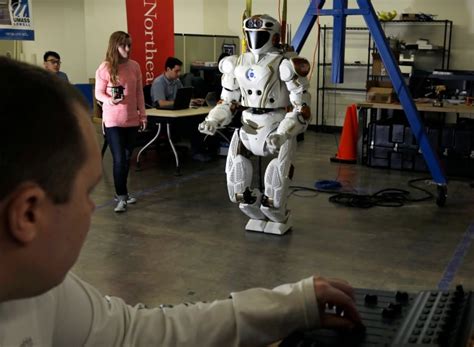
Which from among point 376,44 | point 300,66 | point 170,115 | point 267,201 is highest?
point 376,44

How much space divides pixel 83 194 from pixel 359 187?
6.24 meters

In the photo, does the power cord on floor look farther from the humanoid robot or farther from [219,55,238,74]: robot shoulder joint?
[219,55,238,74]: robot shoulder joint

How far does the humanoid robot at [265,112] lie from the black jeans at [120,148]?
1071 millimetres

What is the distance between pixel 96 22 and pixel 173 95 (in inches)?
248

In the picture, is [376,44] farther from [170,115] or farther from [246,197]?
[170,115]

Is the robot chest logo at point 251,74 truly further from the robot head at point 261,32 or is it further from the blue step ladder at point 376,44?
the blue step ladder at point 376,44

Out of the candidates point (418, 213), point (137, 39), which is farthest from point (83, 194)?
point (137, 39)

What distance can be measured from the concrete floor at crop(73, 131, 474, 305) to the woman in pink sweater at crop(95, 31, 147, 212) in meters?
0.63

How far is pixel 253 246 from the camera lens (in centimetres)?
466

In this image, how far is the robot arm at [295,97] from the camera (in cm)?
453

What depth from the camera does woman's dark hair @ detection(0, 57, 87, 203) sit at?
0.56 metres

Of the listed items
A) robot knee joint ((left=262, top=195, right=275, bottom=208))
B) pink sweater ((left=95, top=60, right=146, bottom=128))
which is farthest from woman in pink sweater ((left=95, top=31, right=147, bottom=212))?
robot knee joint ((left=262, top=195, right=275, bottom=208))

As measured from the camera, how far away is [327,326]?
1064 millimetres

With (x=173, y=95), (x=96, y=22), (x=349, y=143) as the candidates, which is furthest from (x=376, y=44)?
(x=96, y=22)
